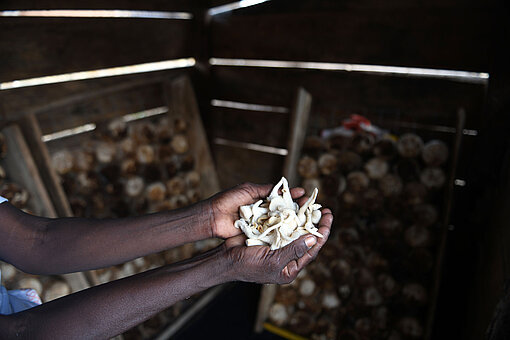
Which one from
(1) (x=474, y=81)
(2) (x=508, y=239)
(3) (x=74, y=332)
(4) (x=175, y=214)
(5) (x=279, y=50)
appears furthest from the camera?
(5) (x=279, y=50)

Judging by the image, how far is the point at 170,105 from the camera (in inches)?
110

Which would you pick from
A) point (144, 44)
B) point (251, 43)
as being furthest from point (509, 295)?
point (144, 44)

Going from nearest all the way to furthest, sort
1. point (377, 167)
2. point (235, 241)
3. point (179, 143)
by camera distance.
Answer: point (235, 241), point (377, 167), point (179, 143)

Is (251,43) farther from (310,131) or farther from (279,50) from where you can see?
(310,131)

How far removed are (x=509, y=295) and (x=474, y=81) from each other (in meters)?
1.36

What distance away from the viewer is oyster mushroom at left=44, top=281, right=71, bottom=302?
2.02 meters

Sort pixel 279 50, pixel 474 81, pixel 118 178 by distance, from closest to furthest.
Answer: pixel 474 81 < pixel 118 178 < pixel 279 50

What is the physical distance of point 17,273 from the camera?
1.94 m

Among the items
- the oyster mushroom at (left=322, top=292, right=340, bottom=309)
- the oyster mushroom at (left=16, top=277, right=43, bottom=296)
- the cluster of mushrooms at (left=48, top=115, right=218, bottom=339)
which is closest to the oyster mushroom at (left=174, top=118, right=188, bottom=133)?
the cluster of mushrooms at (left=48, top=115, right=218, bottom=339)

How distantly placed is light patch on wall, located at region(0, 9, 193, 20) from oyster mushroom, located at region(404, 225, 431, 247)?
220 centimetres

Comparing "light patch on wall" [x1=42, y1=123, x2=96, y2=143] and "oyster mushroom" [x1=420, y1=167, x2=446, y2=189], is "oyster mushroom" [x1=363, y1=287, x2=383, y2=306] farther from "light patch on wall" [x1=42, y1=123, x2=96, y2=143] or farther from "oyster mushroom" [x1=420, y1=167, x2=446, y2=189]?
"light patch on wall" [x1=42, y1=123, x2=96, y2=143]

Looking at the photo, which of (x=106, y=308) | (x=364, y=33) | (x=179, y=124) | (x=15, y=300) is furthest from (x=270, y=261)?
(x=179, y=124)

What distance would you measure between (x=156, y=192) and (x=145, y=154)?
0.28 meters

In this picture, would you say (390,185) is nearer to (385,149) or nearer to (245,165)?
(385,149)
